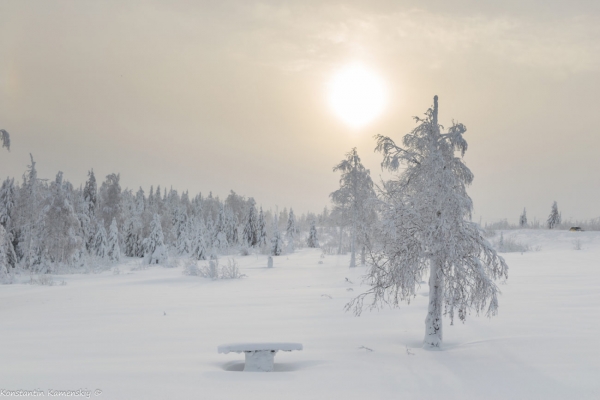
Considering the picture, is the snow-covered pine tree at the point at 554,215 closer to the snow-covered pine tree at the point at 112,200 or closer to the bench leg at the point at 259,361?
the snow-covered pine tree at the point at 112,200

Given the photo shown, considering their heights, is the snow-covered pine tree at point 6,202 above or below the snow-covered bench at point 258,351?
above

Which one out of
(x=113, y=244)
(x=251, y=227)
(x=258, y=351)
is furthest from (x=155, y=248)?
(x=251, y=227)

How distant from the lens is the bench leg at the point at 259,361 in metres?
5.66

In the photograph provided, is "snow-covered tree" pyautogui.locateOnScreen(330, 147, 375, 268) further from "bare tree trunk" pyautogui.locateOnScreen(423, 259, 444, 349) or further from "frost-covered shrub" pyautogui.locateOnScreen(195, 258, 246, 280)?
"bare tree trunk" pyautogui.locateOnScreen(423, 259, 444, 349)

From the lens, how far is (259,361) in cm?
569

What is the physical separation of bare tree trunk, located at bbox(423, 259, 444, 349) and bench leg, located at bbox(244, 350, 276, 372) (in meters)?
2.83

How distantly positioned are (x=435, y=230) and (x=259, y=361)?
11.7 ft

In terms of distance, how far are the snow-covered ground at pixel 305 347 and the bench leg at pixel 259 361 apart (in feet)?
0.60

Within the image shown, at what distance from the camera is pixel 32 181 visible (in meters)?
34.6

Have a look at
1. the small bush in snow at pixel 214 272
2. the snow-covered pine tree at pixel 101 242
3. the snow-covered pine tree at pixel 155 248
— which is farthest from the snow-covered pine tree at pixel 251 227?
the small bush in snow at pixel 214 272

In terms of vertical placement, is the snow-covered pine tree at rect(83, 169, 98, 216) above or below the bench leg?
above

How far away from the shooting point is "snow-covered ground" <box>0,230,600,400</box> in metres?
4.80

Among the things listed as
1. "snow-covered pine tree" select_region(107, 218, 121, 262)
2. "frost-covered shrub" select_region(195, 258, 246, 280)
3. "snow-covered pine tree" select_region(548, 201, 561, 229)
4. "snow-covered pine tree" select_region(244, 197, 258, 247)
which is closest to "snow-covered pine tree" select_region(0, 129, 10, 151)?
"frost-covered shrub" select_region(195, 258, 246, 280)

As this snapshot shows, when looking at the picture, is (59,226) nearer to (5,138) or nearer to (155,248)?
(155,248)
